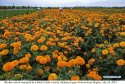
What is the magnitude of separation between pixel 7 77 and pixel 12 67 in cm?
12

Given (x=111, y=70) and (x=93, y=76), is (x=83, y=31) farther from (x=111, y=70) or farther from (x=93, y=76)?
(x=93, y=76)

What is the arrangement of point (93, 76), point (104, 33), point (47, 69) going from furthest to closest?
point (104, 33)
point (47, 69)
point (93, 76)

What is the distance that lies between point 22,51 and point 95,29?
3346 mm

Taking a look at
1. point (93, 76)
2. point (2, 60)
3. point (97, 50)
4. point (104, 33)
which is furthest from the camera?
point (104, 33)

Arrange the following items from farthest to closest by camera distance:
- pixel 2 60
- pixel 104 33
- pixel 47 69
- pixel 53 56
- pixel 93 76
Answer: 1. pixel 104 33
2. pixel 2 60
3. pixel 53 56
4. pixel 47 69
5. pixel 93 76

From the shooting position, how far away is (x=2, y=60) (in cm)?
390

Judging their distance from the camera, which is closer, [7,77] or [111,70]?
[7,77]

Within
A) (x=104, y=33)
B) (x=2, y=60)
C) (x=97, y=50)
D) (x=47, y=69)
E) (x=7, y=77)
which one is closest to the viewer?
(x=7, y=77)

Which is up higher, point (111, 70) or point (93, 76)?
point (93, 76)

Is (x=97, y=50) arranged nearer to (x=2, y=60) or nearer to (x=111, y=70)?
(x=111, y=70)

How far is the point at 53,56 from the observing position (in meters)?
3.62

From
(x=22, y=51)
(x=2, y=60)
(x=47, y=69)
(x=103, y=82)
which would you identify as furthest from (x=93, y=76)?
(x=2, y=60)

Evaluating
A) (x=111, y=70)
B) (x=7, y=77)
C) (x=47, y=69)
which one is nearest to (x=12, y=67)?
(x=7, y=77)

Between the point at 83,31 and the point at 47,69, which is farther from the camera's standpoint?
the point at 83,31
